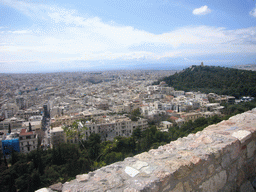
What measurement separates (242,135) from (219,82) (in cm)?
4751

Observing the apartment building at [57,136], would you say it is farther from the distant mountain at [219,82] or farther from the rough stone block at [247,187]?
the distant mountain at [219,82]

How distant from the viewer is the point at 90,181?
1.66 m

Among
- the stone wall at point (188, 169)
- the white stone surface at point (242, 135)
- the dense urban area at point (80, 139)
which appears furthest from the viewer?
the dense urban area at point (80, 139)

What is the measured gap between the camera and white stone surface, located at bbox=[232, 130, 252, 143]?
2.19 metres

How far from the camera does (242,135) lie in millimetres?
2234

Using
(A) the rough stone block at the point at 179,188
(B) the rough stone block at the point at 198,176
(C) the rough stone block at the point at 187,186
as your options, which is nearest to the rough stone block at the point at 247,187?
(B) the rough stone block at the point at 198,176

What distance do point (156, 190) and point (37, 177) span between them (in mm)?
10839

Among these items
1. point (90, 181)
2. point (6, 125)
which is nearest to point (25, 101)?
point (6, 125)

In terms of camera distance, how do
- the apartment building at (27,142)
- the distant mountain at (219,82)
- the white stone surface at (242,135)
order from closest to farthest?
the white stone surface at (242,135)
the apartment building at (27,142)
the distant mountain at (219,82)

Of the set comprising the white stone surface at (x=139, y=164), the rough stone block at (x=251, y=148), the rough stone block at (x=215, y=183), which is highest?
the white stone surface at (x=139, y=164)

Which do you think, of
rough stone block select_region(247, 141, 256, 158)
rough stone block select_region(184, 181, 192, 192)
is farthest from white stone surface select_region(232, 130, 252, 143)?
rough stone block select_region(184, 181, 192, 192)

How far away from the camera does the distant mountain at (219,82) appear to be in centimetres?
3781

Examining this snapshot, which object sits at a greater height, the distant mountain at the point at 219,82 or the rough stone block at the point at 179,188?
the rough stone block at the point at 179,188

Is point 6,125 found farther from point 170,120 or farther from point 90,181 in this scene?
point 90,181
